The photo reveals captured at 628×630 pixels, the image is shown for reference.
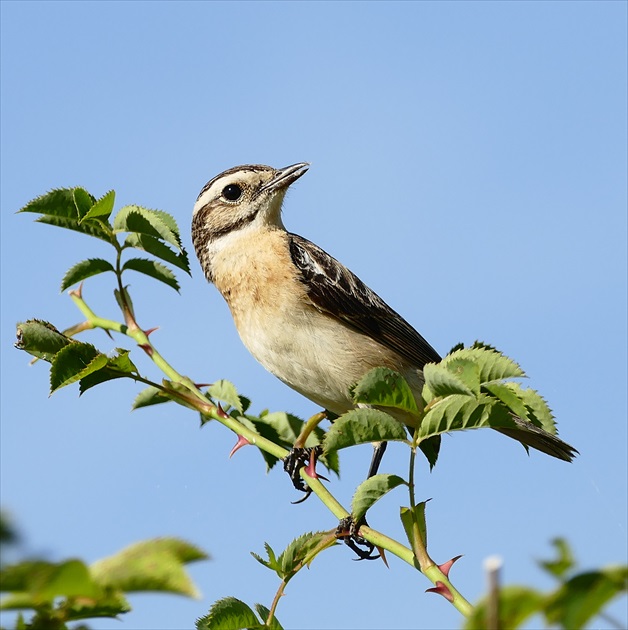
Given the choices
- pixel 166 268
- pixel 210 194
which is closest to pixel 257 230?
pixel 210 194

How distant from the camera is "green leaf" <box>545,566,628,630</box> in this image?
3.60ft

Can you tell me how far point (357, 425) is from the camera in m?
3.08

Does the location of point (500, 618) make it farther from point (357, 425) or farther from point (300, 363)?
point (300, 363)

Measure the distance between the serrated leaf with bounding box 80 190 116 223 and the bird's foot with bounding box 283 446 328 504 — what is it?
1.39 m

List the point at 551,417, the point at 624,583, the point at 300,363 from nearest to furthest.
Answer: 1. the point at 624,583
2. the point at 551,417
3. the point at 300,363

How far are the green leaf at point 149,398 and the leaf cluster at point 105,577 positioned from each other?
2556mm

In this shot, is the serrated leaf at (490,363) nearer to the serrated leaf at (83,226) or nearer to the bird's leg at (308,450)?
the bird's leg at (308,450)

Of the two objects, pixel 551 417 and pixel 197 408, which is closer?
pixel 551 417

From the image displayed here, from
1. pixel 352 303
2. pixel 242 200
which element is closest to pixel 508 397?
pixel 352 303

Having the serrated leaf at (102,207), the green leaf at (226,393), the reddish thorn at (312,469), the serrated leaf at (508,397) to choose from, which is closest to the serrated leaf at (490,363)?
the serrated leaf at (508,397)

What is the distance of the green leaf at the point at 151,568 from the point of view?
1.29 m

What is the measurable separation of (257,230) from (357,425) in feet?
17.4

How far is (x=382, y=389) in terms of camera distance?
302 cm

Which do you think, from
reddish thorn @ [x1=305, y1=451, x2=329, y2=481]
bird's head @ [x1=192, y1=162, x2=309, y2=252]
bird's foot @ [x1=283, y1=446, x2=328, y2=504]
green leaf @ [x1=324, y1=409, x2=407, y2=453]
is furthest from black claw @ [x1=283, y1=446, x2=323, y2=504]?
bird's head @ [x1=192, y1=162, x2=309, y2=252]
